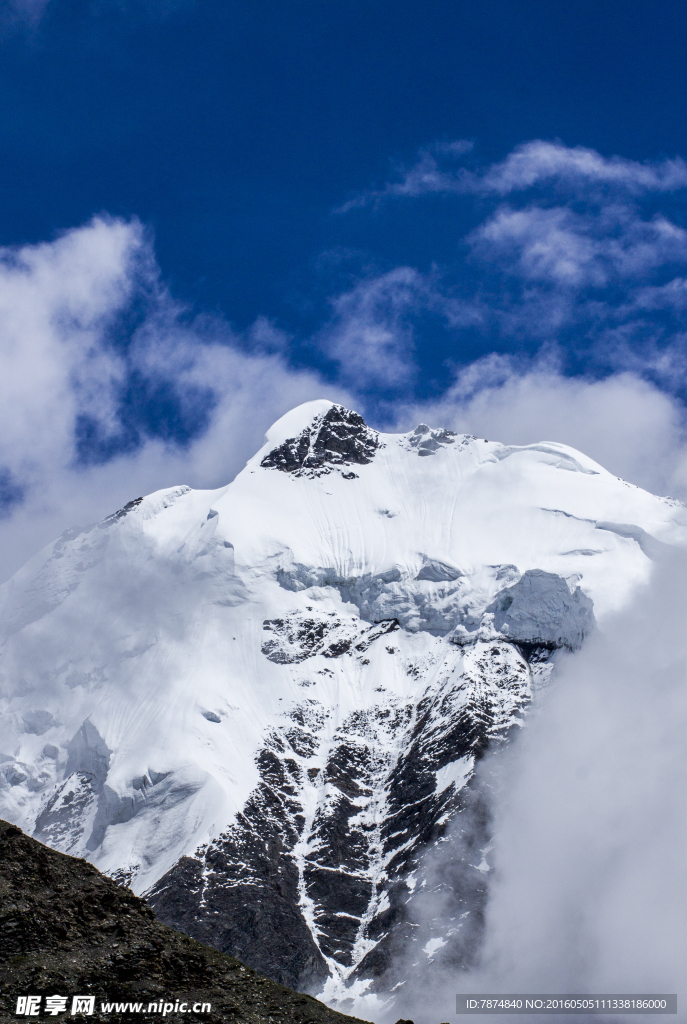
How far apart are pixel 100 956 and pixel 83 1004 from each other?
3.30 metres

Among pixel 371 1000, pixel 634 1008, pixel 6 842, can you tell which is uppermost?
pixel 6 842

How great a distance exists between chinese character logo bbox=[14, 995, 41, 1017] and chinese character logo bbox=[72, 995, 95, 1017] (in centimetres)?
173

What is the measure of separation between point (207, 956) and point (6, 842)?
42.4ft

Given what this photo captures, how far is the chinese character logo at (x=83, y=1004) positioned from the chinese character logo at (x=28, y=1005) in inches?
68.2

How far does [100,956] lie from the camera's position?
A: 165ft

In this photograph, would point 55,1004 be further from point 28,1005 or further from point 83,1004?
point 83,1004

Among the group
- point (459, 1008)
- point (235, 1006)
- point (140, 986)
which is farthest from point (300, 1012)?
point (459, 1008)

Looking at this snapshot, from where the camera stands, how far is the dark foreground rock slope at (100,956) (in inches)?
1890

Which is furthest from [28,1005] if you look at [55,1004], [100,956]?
[100,956]

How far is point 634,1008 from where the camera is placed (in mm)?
191125

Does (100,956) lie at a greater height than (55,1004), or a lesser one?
greater

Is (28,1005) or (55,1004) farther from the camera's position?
(55,1004)

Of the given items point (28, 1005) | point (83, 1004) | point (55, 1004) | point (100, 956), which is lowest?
point (83, 1004)

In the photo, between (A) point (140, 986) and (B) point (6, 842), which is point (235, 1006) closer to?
(A) point (140, 986)
